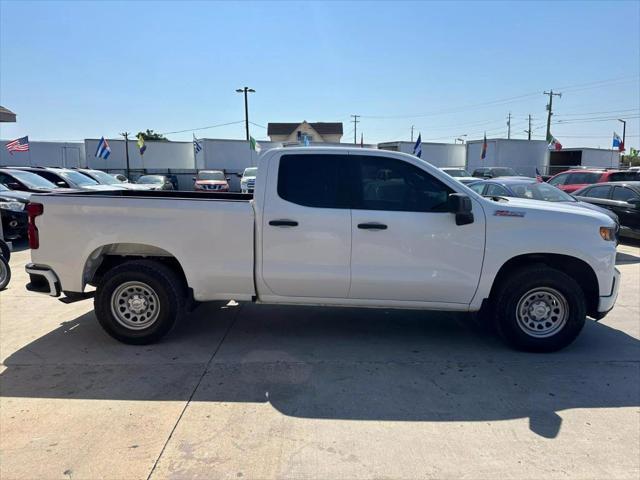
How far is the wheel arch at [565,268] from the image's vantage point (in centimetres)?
465

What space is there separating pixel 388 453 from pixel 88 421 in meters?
2.17

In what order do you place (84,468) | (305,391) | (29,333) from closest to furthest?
(84,468)
(305,391)
(29,333)

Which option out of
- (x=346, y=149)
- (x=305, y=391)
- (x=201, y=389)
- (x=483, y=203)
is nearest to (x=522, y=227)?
(x=483, y=203)

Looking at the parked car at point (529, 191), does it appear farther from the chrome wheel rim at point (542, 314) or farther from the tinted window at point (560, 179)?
the tinted window at point (560, 179)

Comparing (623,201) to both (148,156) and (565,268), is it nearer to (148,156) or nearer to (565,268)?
(565,268)

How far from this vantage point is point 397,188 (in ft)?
15.1

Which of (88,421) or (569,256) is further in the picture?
(569,256)

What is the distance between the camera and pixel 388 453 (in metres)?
3.08

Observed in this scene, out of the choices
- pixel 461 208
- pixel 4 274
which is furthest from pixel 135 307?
pixel 4 274

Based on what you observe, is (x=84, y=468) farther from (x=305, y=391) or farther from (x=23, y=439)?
(x=305, y=391)

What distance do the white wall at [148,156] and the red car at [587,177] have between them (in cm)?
2986

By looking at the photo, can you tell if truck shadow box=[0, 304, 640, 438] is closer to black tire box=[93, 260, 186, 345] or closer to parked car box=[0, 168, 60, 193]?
black tire box=[93, 260, 186, 345]

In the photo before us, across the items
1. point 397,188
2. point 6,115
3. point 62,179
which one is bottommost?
point 397,188

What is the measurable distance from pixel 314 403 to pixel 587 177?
1563 cm
